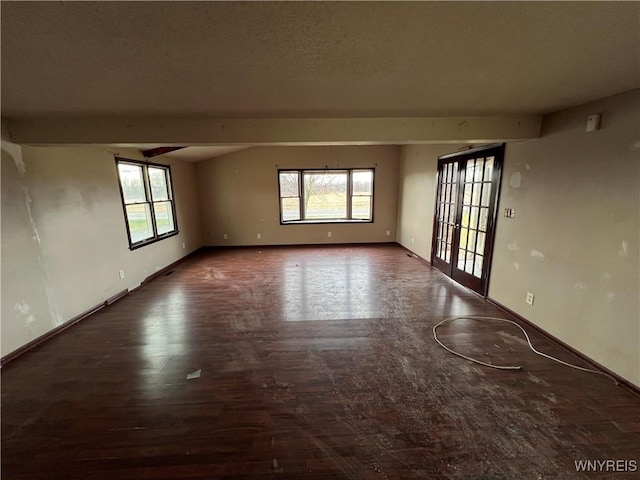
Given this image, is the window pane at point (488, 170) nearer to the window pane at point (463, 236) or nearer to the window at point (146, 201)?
the window pane at point (463, 236)

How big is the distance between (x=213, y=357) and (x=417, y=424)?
1.81 metres

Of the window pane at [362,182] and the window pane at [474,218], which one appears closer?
the window pane at [474,218]

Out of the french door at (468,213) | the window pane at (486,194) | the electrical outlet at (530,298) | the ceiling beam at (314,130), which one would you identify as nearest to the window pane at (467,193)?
the french door at (468,213)

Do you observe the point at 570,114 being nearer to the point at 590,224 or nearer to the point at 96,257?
the point at 590,224

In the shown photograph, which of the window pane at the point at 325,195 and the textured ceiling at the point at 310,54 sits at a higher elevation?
the textured ceiling at the point at 310,54

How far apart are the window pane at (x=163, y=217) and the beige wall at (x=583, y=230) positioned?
5734 millimetres

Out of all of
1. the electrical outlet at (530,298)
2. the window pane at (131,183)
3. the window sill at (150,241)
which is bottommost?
the electrical outlet at (530,298)

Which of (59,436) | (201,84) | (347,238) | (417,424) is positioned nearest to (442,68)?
(201,84)

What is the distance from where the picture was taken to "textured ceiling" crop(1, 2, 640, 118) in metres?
1.11

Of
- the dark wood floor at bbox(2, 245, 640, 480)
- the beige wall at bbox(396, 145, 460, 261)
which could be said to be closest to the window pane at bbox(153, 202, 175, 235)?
the dark wood floor at bbox(2, 245, 640, 480)

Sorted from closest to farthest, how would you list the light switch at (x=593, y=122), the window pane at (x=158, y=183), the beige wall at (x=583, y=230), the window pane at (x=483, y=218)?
the beige wall at (x=583, y=230) → the light switch at (x=593, y=122) → the window pane at (x=483, y=218) → the window pane at (x=158, y=183)

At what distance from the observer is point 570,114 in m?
2.43

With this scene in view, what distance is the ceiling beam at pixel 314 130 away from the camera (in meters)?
2.64

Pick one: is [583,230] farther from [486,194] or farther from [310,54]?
[310,54]
